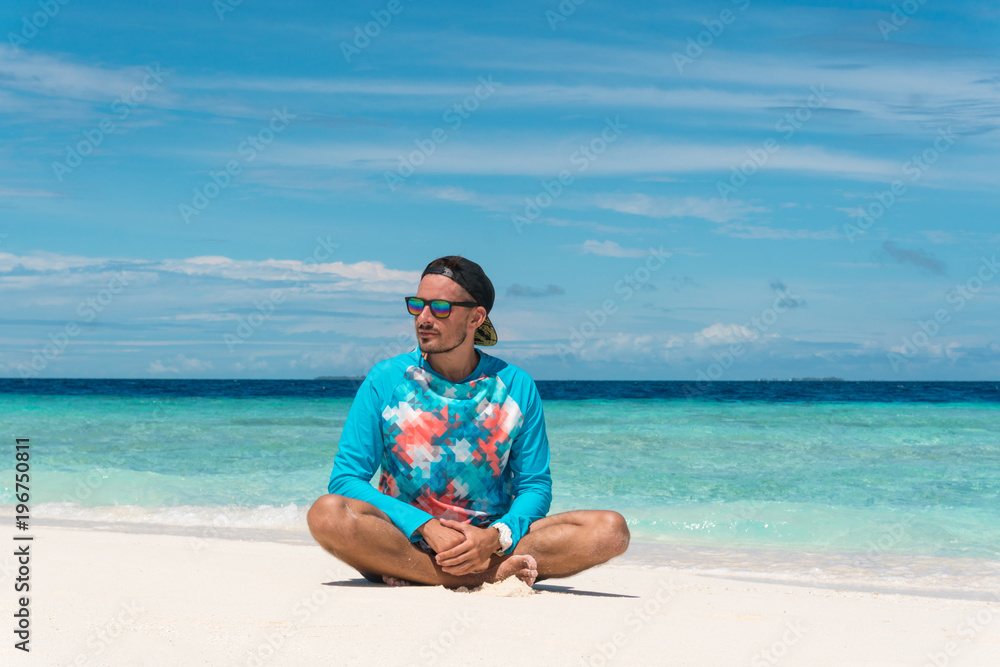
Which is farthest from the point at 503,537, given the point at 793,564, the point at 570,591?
the point at 793,564

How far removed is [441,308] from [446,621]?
125 cm

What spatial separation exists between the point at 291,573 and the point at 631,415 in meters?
18.0

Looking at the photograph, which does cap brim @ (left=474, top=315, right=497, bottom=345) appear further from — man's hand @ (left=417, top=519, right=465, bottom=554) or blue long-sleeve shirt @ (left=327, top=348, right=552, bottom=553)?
man's hand @ (left=417, top=519, right=465, bottom=554)

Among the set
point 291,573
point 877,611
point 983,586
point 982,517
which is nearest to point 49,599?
point 291,573

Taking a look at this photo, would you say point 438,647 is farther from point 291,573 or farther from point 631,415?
point 631,415

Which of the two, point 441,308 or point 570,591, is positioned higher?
point 441,308

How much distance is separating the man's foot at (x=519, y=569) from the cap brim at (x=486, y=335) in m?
0.94

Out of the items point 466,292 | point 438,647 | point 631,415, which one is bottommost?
point 631,415

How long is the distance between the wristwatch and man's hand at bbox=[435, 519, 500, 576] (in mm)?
20

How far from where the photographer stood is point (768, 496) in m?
9.35

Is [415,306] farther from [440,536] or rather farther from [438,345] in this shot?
[440,536]

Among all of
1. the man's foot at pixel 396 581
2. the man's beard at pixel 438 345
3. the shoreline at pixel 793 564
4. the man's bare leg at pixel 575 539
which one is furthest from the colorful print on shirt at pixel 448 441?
the shoreline at pixel 793 564

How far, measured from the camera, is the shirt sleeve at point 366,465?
3758 mm

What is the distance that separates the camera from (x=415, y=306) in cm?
380
